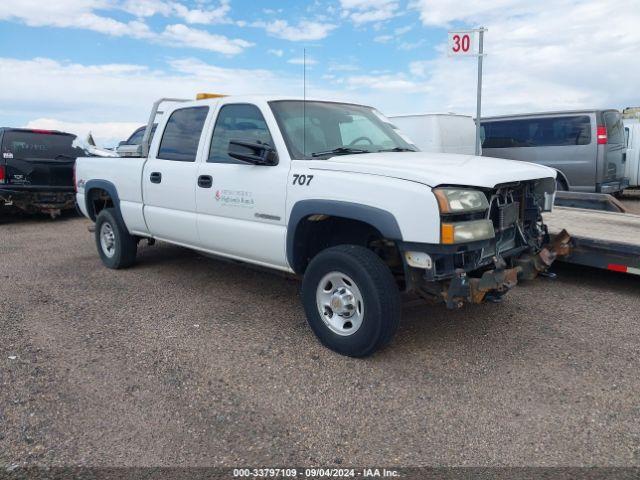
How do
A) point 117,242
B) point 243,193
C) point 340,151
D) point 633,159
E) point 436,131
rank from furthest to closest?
point 633,159, point 436,131, point 117,242, point 243,193, point 340,151

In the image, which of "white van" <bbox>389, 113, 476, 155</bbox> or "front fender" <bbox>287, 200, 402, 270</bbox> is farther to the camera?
"white van" <bbox>389, 113, 476, 155</bbox>

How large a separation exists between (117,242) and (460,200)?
446 centimetres

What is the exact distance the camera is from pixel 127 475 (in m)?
2.63

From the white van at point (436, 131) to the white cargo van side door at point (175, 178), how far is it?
5658 mm

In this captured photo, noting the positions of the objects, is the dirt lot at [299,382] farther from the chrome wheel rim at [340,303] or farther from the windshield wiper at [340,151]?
the windshield wiper at [340,151]

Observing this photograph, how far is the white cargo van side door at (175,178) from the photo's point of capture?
5117 mm

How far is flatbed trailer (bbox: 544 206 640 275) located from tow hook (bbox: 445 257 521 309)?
1.60m

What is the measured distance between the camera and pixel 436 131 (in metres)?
10.4

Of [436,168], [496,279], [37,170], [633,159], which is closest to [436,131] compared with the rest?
[633,159]

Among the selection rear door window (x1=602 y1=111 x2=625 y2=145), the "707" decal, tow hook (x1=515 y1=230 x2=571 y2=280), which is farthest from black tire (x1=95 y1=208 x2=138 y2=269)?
rear door window (x1=602 y1=111 x2=625 y2=145)

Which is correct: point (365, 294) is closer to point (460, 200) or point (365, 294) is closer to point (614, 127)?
point (460, 200)

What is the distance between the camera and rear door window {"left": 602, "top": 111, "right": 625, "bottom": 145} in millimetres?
10344

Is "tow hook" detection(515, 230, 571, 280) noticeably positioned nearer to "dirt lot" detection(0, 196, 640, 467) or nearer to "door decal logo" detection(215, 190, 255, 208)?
"dirt lot" detection(0, 196, 640, 467)

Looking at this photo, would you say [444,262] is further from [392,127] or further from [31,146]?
[31,146]
